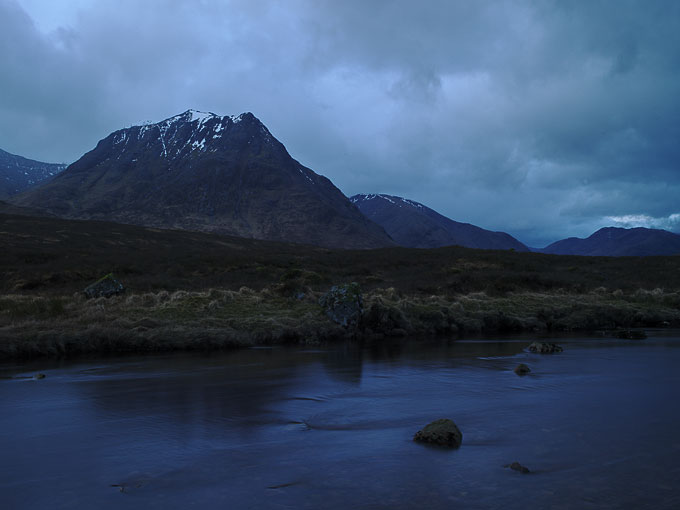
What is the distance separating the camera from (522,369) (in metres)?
15.7

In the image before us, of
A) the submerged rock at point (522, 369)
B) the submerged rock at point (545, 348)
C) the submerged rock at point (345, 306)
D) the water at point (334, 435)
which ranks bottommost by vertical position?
the water at point (334, 435)

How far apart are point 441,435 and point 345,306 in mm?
16509

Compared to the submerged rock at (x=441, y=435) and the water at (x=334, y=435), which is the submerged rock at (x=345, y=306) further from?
the submerged rock at (x=441, y=435)

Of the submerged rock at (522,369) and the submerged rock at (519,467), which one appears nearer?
the submerged rock at (519,467)

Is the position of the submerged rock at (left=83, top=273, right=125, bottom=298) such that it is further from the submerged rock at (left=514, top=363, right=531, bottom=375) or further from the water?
the submerged rock at (left=514, top=363, right=531, bottom=375)

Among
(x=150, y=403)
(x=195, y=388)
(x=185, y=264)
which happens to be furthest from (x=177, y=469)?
(x=185, y=264)

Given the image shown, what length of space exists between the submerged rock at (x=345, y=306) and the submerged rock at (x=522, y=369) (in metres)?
10.5

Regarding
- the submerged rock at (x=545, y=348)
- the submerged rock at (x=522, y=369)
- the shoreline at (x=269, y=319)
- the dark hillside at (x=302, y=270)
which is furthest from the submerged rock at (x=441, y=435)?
the dark hillside at (x=302, y=270)

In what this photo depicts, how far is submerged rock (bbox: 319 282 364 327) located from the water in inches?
298

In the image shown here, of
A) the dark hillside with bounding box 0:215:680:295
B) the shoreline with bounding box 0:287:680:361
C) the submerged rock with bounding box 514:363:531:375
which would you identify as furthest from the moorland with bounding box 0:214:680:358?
the submerged rock with bounding box 514:363:531:375

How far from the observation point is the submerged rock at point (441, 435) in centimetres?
890

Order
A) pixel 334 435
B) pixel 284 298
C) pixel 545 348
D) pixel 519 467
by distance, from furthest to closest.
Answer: pixel 284 298
pixel 545 348
pixel 334 435
pixel 519 467

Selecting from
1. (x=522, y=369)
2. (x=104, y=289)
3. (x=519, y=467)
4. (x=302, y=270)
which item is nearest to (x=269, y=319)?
(x=104, y=289)

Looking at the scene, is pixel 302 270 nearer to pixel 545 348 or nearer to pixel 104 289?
pixel 104 289
